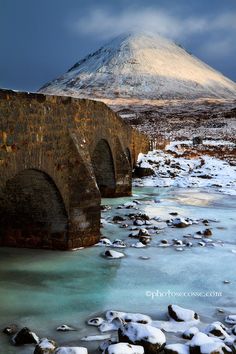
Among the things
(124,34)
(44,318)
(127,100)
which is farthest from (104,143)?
(124,34)

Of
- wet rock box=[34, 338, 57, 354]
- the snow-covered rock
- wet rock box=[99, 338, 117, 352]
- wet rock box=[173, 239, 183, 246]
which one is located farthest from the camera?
wet rock box=[173, 239, 183, 246]

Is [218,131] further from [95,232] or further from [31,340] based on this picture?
[31,340]

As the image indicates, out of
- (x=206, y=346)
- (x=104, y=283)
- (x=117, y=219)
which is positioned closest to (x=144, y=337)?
(x=206, y=346)

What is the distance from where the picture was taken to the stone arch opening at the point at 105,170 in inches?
627

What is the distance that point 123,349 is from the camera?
15.2 feet

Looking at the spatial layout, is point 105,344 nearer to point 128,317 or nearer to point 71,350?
point 71,350

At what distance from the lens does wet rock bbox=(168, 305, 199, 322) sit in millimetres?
5902

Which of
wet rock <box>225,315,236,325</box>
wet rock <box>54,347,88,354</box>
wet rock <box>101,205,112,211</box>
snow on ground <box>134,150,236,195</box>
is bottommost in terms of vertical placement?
wet rock <box>225,315,236,325</box>

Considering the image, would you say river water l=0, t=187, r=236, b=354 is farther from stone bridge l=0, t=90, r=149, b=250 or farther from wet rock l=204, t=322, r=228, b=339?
wet rock l=204, t=322, r=228, b=339

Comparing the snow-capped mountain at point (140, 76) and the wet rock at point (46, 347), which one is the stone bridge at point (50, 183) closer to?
the wet rock at point (46, 347)

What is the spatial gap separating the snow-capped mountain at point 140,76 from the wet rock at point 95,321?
102 m

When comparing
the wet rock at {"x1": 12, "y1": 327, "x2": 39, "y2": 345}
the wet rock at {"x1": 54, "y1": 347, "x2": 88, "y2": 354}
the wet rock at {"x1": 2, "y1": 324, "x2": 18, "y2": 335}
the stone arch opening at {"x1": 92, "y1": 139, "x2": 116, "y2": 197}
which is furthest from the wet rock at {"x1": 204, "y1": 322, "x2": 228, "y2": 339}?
the stone arch opening at {"x1": 92, "y1": 139, "x2": 116, "y2": 197}

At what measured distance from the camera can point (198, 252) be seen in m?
9.20

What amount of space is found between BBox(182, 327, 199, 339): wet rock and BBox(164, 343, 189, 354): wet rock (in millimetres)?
452
